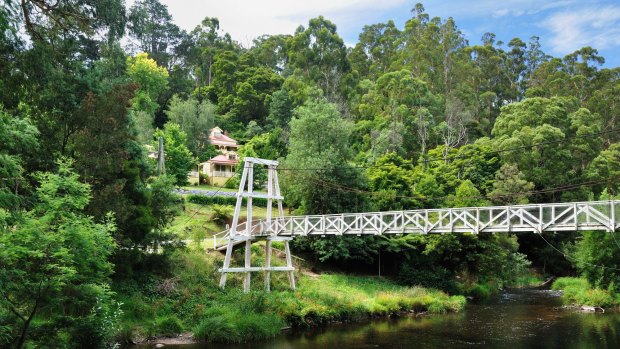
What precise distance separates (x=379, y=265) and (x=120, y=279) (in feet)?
52.6

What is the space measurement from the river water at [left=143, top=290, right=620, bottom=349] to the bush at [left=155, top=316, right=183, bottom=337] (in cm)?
136

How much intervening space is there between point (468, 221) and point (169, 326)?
491 inches

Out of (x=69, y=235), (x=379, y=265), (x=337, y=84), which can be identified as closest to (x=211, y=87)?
(x=337, y=84)

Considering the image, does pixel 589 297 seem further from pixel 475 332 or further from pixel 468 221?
pixel 475 332

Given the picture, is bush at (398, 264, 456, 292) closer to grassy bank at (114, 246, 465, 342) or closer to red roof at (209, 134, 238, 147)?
grassy bank at (114, 246, 465, 342)

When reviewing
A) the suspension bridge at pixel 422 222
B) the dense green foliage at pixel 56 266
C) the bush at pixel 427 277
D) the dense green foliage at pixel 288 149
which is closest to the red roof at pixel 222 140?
the dense green foliage at pixel 288 149

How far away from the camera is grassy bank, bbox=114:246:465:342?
61.2ft

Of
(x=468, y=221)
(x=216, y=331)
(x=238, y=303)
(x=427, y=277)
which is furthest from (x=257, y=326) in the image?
(x=427, y=277)

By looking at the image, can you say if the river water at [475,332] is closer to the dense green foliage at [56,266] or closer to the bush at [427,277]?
the bush at [427,277]

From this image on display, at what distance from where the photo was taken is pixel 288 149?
37.8 metres

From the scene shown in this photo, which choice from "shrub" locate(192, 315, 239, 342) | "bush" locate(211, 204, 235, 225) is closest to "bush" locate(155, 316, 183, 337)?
"shrub" locate(192, 315, 239, 342)

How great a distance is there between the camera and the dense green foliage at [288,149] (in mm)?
12227

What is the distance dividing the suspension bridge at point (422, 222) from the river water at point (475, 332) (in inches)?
150

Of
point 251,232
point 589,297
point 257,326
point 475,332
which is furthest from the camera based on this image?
point 589,297
